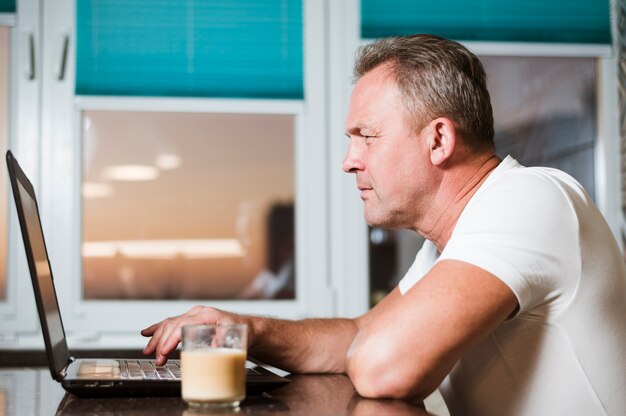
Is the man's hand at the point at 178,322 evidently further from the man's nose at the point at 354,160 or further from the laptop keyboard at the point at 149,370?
the man's nose at the point at 354,160

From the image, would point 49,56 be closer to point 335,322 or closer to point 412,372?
point 335,322

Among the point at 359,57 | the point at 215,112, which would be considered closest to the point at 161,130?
the point at 215,112

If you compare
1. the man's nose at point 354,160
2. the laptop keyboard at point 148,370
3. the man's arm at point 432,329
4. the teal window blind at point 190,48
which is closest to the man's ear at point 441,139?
the man's nose at point 354,160

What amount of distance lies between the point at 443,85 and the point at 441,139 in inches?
3.6

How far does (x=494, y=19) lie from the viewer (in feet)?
8.56

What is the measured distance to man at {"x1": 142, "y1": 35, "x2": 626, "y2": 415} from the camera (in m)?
1.03

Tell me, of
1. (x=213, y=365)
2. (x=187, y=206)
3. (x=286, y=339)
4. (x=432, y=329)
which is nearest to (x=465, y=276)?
(x=432, y=329)

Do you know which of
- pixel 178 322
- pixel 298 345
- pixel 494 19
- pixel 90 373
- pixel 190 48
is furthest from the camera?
pixel 494 19

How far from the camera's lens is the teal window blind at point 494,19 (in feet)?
8.40

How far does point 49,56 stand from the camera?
243 centimetres

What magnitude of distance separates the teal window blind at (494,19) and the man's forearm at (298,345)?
1340 mm

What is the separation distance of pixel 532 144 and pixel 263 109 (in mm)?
979

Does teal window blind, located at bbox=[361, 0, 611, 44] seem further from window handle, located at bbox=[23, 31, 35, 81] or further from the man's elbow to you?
the man's elbow

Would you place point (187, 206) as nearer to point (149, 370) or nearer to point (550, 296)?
point (149, 370)
